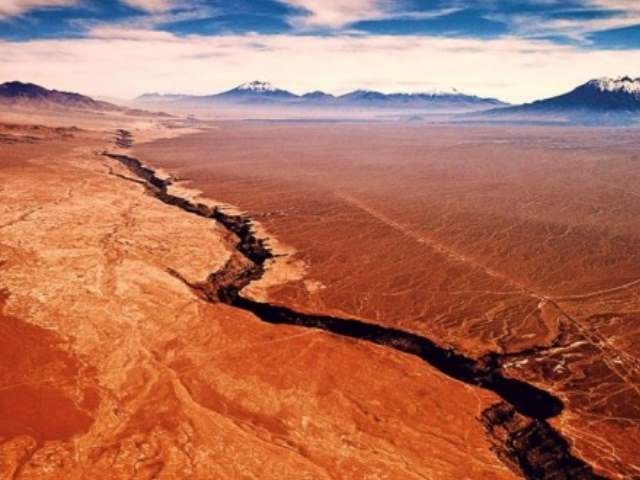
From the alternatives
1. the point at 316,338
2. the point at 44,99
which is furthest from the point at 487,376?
the point at 44,99

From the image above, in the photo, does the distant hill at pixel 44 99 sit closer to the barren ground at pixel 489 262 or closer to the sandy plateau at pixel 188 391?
the barren ground at pixel 489 262

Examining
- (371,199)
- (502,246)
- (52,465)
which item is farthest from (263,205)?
(52,465)

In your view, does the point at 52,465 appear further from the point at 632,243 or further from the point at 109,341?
the point at 632,243

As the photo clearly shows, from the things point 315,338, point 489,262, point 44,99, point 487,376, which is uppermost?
point 44,99

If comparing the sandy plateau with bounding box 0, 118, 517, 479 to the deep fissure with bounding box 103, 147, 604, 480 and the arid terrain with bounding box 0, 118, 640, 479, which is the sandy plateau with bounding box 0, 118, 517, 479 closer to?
the arid terrain with bounding box 0, 118, 640, 479

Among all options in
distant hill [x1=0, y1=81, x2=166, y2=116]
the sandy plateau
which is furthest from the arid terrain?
distant hill [x1=0, y1=81, x2=166, y2=116]

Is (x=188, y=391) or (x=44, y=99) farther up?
(x=44, y=99)

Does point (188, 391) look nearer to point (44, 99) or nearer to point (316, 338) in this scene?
point (316, 338)
